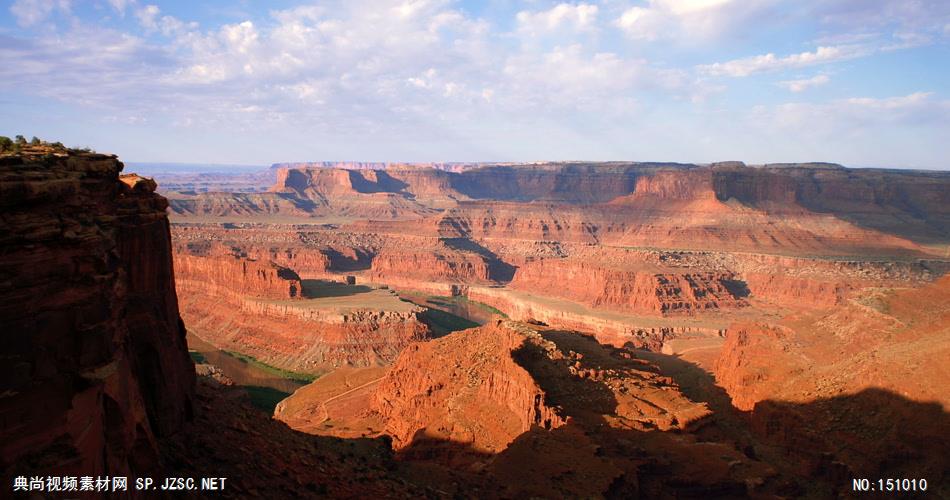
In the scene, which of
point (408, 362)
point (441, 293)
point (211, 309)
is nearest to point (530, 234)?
point (441, 293)

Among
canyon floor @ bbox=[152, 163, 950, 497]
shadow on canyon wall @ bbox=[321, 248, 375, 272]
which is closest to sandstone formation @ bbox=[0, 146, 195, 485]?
canyon floor @ bbox=[152, 163, 950, 497]

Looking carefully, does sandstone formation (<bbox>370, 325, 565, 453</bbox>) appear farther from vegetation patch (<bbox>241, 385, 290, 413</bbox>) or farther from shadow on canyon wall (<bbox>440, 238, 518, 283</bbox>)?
shadow on canyon wall (<bbox>440, 238, 518, 283</bbox>)

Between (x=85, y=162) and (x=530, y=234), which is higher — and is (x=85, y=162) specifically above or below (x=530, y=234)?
above

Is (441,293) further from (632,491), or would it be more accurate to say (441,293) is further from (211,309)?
(632,491)

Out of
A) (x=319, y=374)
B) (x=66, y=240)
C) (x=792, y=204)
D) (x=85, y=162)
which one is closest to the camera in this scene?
(x=66, y=240)

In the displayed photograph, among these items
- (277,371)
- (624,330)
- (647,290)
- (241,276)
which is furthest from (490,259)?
(277,371)

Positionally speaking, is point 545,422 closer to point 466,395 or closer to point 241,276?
point 466,395

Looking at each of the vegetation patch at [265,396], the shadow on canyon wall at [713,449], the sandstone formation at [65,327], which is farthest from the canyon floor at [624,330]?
the sandstone formation at [65,327]

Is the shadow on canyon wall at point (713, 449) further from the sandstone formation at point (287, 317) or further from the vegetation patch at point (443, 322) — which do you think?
the vegetation patch at point (443, 322)
